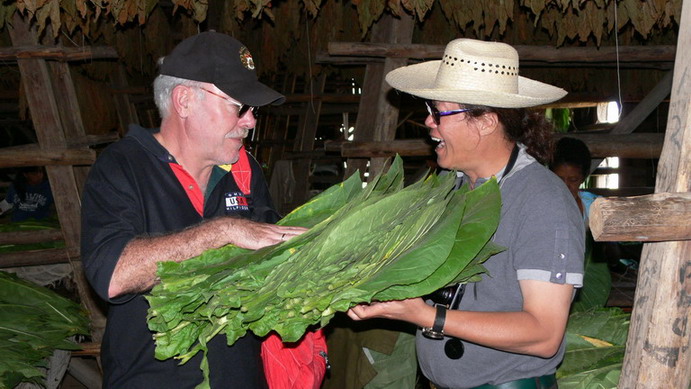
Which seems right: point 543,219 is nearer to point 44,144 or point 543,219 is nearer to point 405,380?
point 405,380

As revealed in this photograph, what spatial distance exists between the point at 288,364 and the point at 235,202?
54 centimetres

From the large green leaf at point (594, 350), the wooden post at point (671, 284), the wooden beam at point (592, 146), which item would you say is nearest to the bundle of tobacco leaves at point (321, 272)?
the wooden post at point (671, 284)

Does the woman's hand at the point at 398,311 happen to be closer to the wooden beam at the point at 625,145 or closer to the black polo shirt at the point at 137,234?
the black polo shirt at the point at 137,234

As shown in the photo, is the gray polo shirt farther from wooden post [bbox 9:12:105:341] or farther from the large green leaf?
wooden post [bbox 9:12:105:341]

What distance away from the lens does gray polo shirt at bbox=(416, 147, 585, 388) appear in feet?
7.23

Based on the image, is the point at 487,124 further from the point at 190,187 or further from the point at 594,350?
the point at 594,350

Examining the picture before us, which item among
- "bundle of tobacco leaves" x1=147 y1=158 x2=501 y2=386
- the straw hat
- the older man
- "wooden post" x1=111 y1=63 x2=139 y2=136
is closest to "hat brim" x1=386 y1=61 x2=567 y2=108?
the straw hat

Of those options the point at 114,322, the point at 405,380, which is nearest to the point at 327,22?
the point at 405,380

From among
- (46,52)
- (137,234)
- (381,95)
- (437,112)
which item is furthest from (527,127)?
(46,52)

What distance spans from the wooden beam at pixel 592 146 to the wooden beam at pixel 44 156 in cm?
174

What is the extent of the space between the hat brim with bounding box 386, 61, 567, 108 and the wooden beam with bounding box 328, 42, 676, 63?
2320 mm

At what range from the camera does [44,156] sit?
5172 mm

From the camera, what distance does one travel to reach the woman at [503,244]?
2.19m

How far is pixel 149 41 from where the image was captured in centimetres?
845
